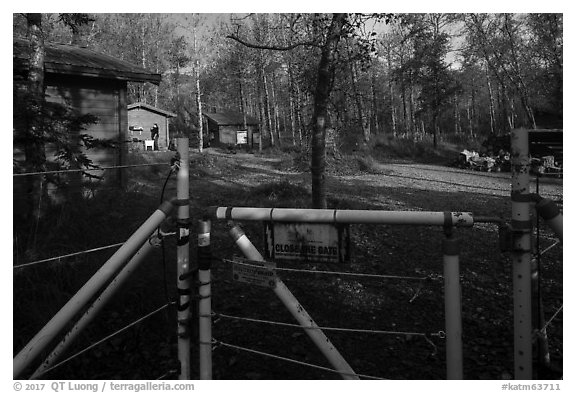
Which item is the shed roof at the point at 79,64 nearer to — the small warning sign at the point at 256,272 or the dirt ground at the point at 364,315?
the dirt ground at the point at 364,315

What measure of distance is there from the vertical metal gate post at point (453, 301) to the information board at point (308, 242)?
21.2 inches

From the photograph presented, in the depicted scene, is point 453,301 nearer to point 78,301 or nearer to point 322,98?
point 78,301

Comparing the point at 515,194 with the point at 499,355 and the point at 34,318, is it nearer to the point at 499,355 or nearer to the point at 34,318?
the point at 499,355

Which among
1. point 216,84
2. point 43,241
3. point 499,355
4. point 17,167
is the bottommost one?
point 499,355

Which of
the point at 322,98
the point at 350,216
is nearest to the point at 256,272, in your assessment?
the point at 350,216

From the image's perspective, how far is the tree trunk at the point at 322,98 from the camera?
281 inches

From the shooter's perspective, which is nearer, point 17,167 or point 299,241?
point 299,241

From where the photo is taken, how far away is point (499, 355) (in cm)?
355

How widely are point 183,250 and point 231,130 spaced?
36138 millimetres

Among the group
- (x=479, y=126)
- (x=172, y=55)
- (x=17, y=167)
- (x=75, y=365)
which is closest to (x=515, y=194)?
(x=75, y=365)

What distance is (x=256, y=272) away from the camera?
2.48 metres

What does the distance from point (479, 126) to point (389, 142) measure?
78.9 feet

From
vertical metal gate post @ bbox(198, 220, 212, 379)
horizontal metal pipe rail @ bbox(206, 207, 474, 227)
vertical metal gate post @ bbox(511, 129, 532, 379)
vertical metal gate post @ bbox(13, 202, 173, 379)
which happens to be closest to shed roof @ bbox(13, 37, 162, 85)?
vertical metal gate post @ bbox(13, 202, 173, 379)

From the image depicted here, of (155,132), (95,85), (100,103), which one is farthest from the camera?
(155,132)
